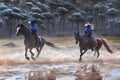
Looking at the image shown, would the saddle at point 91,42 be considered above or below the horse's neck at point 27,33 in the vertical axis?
below

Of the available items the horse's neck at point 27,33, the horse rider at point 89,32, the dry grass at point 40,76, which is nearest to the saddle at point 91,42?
the horse rider at point 89,32

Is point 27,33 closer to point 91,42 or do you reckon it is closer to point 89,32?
point 89,32

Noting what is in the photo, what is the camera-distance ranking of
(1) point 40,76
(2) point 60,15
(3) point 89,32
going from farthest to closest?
(2) point 60,15 → (3) point 89,32 → (1) point 40,76

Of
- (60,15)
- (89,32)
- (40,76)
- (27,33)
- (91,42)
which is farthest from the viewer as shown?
(60,15)

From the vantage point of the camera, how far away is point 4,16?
47.5 metres

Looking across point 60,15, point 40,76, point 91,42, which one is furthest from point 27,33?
point 60,15

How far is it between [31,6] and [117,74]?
36386 millimetres

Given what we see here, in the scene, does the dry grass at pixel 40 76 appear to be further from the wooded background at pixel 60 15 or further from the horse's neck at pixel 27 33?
the wooded background at pixel 60 15

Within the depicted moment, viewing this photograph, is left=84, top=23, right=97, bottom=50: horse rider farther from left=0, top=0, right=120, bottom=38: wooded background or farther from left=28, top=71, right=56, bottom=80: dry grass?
left=0, top=0, right=120, bottom=38: wooded background

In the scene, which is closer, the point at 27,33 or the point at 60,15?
the point at 27,33

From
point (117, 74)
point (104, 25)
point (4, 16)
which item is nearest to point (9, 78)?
point (117, 74)

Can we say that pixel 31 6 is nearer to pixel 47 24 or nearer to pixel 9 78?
pixel 47 24

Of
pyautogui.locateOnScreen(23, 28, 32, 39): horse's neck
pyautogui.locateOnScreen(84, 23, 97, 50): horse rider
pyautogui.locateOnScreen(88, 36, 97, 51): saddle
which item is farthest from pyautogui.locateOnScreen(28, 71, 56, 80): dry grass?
pyautogui.locateOnScreen(88, 36, 97, 51): saddle

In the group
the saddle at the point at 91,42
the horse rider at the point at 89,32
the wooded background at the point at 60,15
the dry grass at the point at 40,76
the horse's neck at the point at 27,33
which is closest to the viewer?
the dry grass at the point at 40,76
